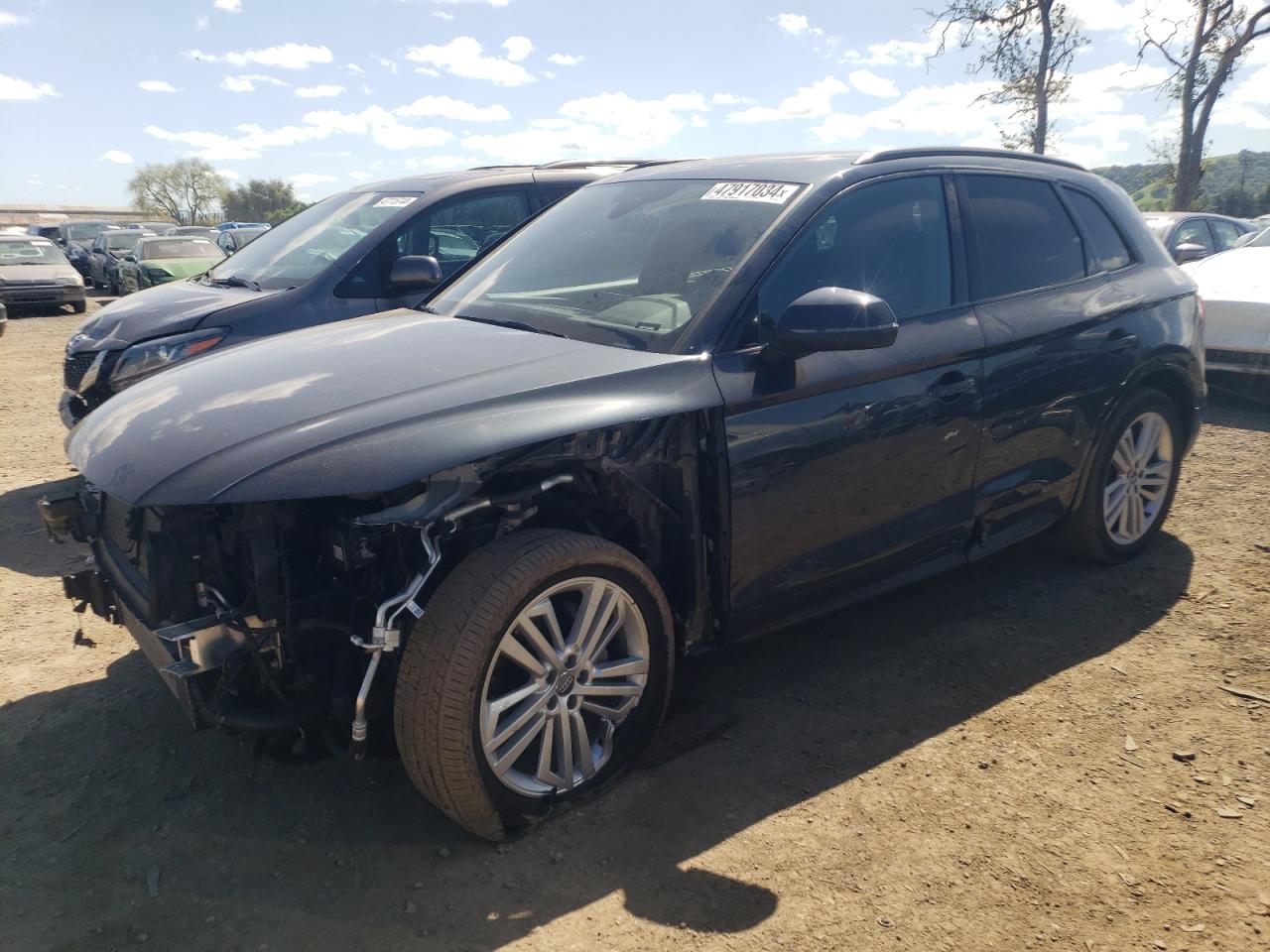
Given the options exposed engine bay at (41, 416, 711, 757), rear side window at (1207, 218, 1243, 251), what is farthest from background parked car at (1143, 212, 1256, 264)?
exposed engine bay at (41, 416, 711, 757)

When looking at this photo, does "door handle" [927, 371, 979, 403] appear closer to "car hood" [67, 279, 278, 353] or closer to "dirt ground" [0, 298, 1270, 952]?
"dirt ground" [0, 298, 1270, 952]

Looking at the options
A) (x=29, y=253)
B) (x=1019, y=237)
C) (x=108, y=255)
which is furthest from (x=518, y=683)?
(x=108, y=255)

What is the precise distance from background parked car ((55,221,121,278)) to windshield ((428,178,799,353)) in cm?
2628

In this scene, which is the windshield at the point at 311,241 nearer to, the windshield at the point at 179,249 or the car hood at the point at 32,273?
the windshield at the point at 179,249

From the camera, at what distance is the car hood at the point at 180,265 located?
16.1m

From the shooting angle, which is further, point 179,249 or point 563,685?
point 179,249

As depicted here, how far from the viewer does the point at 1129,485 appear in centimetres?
435

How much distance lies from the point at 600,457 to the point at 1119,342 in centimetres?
260

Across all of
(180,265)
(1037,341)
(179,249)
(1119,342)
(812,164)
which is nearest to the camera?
(812,164)

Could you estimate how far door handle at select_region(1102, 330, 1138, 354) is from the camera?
397cm

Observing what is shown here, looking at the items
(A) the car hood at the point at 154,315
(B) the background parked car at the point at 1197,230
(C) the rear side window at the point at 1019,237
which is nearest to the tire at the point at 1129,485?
(C) the rear side window at the point at 1019,237

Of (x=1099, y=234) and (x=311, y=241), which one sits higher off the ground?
(x=311, y=241)

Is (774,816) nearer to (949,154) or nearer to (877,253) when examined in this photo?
(877,253)

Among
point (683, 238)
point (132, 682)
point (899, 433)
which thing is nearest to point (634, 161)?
point (683, 238)
